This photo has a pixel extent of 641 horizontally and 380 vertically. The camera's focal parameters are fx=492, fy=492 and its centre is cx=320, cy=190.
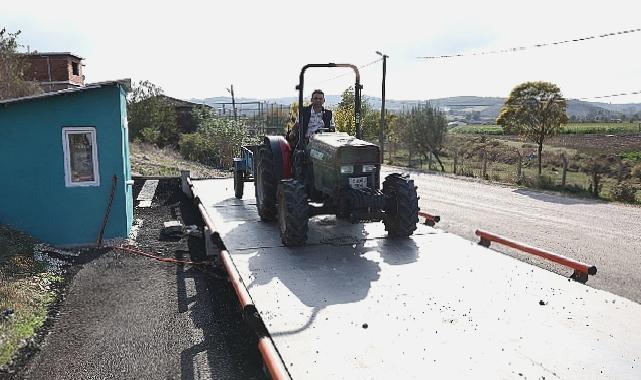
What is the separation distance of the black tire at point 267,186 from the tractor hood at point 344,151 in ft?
2.87

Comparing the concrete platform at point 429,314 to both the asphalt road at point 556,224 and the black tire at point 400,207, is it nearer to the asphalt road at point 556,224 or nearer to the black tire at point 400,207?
the black tire at point 400,207

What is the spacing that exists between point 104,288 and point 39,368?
6.35 ft

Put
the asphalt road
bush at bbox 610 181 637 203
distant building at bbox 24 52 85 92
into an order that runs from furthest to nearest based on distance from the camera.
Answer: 1. distant building at bbox 24 52 85 92
2. bush at bbox 610 181 637 203
3. the asphalt road

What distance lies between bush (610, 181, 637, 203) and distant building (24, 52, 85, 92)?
69.1 ft

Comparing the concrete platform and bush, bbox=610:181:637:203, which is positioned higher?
the concrete platform

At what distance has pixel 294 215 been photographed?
621cm

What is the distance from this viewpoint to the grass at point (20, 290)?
4.79m

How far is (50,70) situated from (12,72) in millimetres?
4516

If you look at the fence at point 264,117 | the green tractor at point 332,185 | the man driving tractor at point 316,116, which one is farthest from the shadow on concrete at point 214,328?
the fence at point 264,117

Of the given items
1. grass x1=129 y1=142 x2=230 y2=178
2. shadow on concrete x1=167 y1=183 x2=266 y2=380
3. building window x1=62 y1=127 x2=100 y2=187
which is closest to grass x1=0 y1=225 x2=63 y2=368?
building window x1=62 y1=127 x2=100 y2=187

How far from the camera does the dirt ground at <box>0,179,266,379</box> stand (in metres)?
4.30

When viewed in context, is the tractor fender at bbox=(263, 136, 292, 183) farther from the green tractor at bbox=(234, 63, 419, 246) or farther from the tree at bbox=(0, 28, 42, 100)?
the tree at bbox=(0, 28, 42, 100)

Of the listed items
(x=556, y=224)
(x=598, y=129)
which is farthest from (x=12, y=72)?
(x=598, y=129)

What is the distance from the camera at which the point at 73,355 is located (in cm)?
456
